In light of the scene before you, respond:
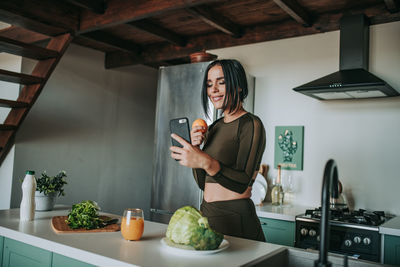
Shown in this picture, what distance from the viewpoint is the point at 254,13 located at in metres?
3.06

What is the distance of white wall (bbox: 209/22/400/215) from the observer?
2.81 m

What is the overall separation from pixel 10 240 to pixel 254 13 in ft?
8.06

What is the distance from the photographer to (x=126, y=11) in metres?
2.87

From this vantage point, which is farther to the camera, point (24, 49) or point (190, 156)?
point (24, 49)

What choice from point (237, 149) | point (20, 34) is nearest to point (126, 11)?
point (20, 34)

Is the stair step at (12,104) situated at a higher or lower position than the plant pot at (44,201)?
higher

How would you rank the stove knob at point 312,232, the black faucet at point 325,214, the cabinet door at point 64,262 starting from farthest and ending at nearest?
the stove knob at point 312,232, the cabinet door at point 64,262, the black faucet at point 325,214

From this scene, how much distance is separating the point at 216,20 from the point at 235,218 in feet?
6.50

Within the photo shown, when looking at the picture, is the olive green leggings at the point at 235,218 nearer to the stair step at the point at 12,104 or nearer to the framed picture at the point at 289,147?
the framed picture at the point at 289,147

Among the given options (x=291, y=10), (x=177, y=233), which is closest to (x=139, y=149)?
(x=291, y=10)

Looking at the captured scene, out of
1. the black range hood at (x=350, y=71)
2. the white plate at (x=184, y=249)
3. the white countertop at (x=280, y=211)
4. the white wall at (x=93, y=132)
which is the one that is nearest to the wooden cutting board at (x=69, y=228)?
the white plate at (x=184, y=249)

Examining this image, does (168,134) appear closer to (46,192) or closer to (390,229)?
(46,192)

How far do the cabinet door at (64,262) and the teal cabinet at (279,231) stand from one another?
1696 millimetres

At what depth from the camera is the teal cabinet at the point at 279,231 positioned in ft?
8.48
